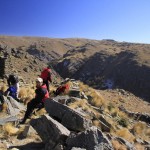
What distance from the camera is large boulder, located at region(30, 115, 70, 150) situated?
9.56 metres

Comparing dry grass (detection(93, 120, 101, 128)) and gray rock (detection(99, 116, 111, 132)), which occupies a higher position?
dry grass (detection(93, 120, 101, 128))

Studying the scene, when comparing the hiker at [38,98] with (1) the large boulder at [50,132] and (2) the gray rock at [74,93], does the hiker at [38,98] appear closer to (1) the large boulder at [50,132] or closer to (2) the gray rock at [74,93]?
(1) the large boulder at [50,132]

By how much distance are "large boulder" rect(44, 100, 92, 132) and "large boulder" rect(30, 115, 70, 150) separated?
89cm

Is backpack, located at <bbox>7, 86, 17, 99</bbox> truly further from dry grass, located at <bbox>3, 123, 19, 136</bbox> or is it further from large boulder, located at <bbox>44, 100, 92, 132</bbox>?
large boulder, located at <bbox>44, 100, 92, 132</bbox>

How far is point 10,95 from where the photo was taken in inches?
682

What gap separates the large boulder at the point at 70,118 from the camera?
1084cm

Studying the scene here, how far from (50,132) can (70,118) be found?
1.36m

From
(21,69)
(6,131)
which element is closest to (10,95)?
(6,131)

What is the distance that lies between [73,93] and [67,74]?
313 ft

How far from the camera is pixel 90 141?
9.03 metres

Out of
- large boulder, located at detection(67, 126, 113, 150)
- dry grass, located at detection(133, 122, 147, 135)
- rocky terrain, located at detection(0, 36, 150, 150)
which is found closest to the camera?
large boulder, located at detection(67, 126, 113, 150)

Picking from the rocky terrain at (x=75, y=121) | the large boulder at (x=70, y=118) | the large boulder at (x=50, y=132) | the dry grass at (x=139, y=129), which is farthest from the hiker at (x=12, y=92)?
the dry grass at (x=139, y=129)

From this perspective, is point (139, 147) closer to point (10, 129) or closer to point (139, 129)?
point (139, 129)

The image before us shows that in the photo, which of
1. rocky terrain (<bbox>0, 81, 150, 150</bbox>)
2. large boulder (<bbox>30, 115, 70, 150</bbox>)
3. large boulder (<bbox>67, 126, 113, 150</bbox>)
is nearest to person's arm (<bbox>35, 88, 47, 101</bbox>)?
rocky terrain (<bbox>0, 81, 150, 150</bbox>)
